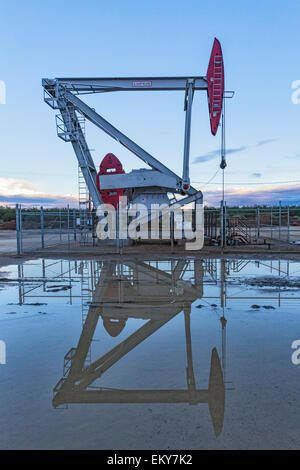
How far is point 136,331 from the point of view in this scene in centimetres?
459

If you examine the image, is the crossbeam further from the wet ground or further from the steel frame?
the wet ground

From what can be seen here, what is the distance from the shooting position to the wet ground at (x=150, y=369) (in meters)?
2.45

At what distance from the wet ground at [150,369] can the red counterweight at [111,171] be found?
10.1 meters

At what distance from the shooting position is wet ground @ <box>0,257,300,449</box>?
245 cm

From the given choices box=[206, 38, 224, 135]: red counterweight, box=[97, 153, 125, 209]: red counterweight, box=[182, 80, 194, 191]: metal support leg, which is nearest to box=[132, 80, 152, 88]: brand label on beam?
box=[182, 80, 194, 191]: metal support leg

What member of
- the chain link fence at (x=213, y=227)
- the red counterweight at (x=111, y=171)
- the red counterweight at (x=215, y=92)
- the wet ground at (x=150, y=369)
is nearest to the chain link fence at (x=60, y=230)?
the chain link fence at (x=213, y=227)

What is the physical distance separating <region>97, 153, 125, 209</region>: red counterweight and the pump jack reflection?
24.0 feet

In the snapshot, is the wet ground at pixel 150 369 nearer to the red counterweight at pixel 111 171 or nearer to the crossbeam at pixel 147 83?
the red counterweight at pixel 111 171

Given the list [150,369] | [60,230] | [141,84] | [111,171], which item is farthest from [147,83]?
[150,369]

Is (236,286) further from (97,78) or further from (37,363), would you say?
(97,78)

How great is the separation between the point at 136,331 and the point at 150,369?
119cm

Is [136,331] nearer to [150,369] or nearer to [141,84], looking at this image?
Answer: [150,369]

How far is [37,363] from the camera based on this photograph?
362cm
